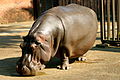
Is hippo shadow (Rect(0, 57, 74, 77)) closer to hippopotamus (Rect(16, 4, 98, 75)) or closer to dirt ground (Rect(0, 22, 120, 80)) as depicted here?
dirt ground (Rect(0, 22, 120, 80))

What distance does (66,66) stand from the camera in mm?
6855

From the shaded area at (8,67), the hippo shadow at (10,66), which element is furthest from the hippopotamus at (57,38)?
the shaded area at (8,67)

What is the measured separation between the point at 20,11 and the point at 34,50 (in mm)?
20029

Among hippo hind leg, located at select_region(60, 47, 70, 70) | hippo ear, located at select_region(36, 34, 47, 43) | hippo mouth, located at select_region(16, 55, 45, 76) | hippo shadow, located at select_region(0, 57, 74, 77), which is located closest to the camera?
hippo mouth, located at select_region(16, 55, 45, 76)

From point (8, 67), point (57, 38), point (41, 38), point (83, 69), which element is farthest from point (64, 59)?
point (8, 67)

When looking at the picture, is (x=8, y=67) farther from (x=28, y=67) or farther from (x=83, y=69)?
(x=83, y=69)

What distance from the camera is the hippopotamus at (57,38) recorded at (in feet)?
19.8

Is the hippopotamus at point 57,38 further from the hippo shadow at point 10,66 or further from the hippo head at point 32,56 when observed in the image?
the hippo shadow at point 10,66

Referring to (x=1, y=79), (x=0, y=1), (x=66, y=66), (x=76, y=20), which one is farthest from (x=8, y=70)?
(x=0, y=1)

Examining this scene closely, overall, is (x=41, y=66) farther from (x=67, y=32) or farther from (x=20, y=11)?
(x=20, y=11)

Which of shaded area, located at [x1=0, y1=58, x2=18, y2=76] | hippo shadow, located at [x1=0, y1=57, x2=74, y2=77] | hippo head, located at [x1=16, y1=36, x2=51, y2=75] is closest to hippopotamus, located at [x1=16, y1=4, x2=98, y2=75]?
hippo head, located at [x1=16, y1=36, x2=51, y2=75]

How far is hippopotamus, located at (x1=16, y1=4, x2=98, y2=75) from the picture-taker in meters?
6.03

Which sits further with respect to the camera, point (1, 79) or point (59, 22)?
point (59, 22)

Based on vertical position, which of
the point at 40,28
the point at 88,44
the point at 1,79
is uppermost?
the point at 40,28
